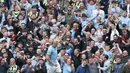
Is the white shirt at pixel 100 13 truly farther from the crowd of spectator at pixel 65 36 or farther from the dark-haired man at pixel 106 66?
the dark-haired man at pixel 106 66

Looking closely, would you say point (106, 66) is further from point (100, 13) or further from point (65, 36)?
point (100, 13)

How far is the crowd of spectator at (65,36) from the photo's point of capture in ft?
82.3

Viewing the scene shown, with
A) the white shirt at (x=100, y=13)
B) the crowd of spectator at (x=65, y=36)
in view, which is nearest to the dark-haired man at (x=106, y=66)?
the crowd of spectator at (x=65, y=36)

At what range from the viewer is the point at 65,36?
26.4 m

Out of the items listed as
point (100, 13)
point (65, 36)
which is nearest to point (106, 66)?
point (65, 36)

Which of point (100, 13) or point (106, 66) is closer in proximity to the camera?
point (106, 66)

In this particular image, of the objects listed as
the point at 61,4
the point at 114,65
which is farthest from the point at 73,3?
the point at 114,65

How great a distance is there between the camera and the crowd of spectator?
82.3 ft

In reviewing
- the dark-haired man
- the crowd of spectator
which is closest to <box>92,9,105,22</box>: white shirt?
the crowd of spectator

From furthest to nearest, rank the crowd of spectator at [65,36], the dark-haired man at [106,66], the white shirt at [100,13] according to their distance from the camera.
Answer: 1. the white shirt at [100,13]
2. the crowd of spectator at [65,36]
3. the dark-haired man at [106,66]

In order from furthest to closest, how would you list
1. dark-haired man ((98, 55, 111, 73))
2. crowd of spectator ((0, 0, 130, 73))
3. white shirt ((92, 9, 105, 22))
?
1. white shirt ((92, 9, 105, 22))
2. crowd of spectator ((0, 0, 130, 73))
3. dark-haired man ((98, 55, 111, 73))

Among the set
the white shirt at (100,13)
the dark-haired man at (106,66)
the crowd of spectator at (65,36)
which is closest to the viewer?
the dark-haired man at (106,66)

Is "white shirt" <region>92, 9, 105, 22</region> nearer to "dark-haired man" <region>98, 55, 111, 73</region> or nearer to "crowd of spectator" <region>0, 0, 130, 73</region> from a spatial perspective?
"crowd of spectator" <region>0, 0, 130, 73</region>

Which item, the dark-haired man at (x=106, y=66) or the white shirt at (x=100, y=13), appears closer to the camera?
the dark-haired man at (x=106, y=66)
